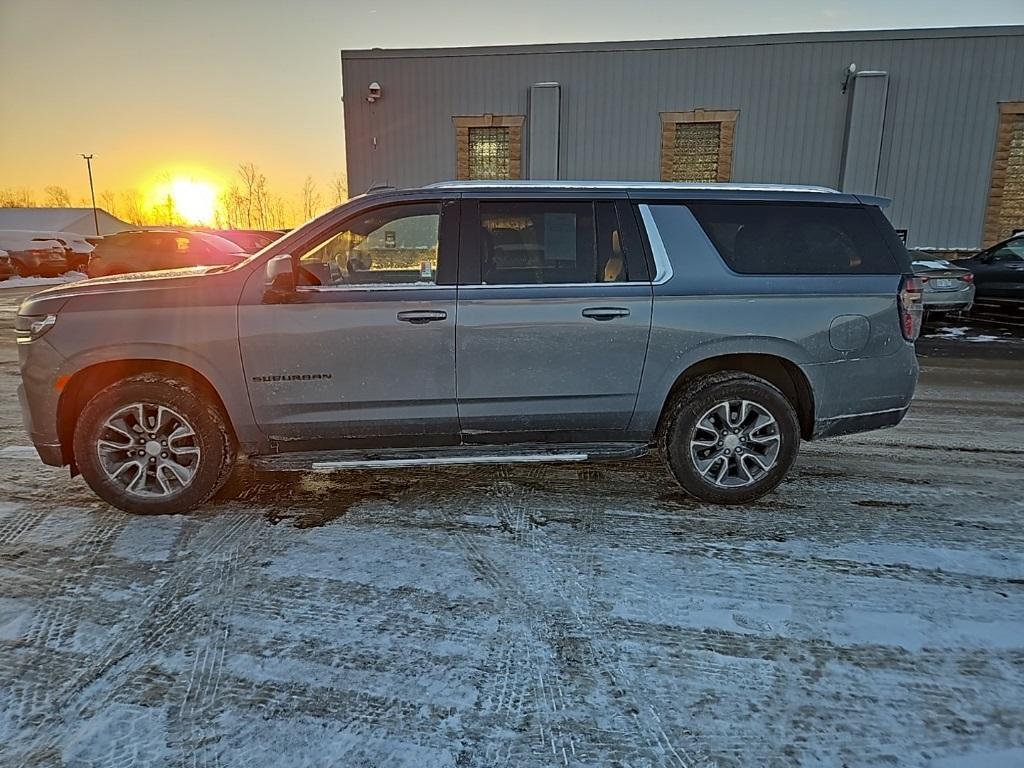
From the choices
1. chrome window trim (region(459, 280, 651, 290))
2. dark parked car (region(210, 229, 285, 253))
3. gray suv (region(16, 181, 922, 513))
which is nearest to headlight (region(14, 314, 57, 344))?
gray suv (region(16, 181, 922, 513))

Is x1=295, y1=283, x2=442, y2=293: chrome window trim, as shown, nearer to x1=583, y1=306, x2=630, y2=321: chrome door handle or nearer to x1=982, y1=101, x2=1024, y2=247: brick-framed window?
x1=583, y1=306, x2=630, y2=321: chrome door handle

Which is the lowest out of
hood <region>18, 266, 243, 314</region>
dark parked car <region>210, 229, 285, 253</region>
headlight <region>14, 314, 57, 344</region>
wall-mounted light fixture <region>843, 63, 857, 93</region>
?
headlight <region>14, 314, 57, 344</region>

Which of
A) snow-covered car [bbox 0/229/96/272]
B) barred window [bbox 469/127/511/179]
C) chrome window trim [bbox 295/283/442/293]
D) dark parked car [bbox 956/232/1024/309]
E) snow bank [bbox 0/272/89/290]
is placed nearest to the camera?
chrome window trim [bbox 295/283/442/293]

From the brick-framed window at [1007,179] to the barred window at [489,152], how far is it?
12.7 m

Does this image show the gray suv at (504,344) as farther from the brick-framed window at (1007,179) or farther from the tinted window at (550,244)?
the brick-framed window at (1007,179)

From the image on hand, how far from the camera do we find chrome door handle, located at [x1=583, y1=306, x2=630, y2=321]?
358 centimetres

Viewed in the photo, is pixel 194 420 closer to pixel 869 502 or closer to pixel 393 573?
pixel 393 573

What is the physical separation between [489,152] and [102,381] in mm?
15315

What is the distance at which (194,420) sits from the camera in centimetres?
356

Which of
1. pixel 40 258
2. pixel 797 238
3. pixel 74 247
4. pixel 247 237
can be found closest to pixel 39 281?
pixel 40 258

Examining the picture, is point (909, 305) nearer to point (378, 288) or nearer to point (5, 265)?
point (378, 288)

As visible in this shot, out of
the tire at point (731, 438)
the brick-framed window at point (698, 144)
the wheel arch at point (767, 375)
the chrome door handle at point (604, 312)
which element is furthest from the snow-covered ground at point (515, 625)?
the brick-framed window at point (698, 144)

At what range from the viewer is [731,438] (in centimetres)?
376

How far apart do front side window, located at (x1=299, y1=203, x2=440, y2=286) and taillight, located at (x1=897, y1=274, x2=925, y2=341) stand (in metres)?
2.86
